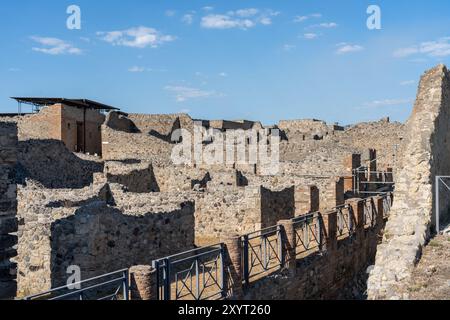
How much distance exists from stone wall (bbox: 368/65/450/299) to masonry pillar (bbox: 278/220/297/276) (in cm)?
190

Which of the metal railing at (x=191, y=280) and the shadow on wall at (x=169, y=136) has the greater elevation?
the shadow on wall at (x=169, y=136)

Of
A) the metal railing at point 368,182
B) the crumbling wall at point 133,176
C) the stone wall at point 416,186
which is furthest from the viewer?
the metal railing at point 368,182

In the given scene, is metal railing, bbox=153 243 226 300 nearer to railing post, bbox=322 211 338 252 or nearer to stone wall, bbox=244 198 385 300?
stone wall, bbox=244 198 385 300

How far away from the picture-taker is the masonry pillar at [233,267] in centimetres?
772

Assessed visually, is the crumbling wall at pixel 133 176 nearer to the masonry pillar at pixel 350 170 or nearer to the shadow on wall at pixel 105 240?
the masonry pillar at pixel 350 170

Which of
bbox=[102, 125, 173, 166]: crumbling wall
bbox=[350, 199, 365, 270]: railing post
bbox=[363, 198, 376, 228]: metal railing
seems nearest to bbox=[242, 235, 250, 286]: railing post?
bbox=[350, 199, 365, 270]: railing post

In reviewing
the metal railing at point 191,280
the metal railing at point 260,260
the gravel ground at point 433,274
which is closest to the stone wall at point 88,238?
the metal railing at point 191,280

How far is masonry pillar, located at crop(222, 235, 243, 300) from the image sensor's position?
25.3ft

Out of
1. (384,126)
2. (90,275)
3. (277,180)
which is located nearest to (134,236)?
(90,275)

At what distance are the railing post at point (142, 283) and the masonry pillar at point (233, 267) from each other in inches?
68.7

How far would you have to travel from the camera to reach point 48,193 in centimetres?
1152

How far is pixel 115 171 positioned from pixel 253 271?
11366 millimetres

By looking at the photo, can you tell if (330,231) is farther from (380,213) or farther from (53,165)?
(53,165)
